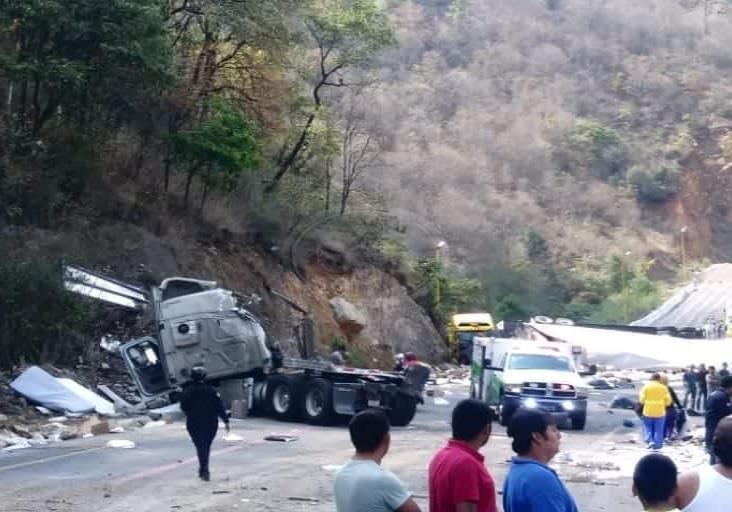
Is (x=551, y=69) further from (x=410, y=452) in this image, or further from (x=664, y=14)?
(x=410, y=452)

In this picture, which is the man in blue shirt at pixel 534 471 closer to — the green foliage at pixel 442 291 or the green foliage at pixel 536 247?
the green foliage at pixel 442 291

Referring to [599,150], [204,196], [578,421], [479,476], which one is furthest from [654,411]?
[599,150]

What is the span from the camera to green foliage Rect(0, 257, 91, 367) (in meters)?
27.7

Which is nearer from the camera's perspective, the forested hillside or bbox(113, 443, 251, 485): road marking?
bbox(113, 443, 251, 485): road marking

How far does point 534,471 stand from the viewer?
567cm

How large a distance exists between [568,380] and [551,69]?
345 feet

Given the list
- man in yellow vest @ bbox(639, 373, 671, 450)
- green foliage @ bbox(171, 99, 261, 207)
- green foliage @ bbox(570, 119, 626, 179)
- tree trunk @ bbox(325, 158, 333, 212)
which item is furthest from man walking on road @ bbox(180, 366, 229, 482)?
green foliage @ bbox(570, 119, 626, 179)

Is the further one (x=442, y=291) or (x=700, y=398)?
(x=442, y=291)

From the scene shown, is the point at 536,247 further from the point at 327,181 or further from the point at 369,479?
the point at 369,479

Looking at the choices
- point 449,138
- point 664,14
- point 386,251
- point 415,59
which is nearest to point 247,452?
point 386,251

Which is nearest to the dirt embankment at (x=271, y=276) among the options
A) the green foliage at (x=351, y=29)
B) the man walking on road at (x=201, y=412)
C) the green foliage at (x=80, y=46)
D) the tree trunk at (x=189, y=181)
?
the tree trunk at (x=189, y=181)

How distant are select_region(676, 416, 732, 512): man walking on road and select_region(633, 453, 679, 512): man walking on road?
0.24 meters

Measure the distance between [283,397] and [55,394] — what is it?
197 inches

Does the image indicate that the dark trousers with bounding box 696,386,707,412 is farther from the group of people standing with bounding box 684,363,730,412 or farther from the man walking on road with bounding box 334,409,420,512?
the man walking on road with bounding box 334,409,420,512
